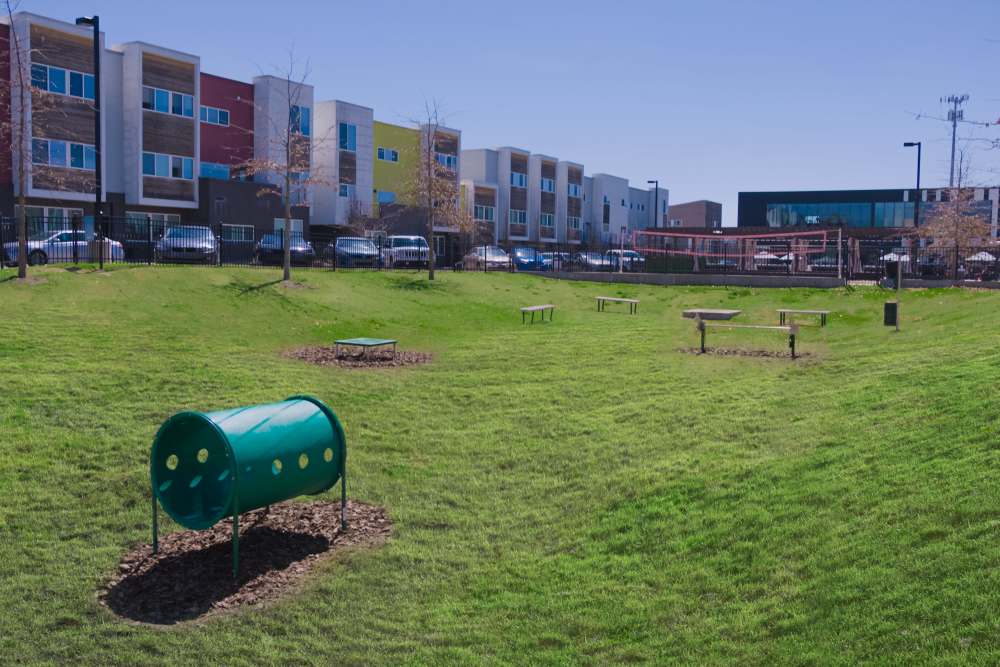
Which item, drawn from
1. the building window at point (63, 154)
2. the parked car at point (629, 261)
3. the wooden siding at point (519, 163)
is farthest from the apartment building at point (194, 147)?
the parked car at point (629, 261)

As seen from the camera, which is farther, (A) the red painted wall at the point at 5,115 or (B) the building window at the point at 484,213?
(B) the building window at the point at 484,213

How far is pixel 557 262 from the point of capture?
47969 millimetres

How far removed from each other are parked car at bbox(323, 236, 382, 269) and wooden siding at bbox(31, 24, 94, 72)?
14.0 m

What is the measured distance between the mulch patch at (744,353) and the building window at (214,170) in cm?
3783

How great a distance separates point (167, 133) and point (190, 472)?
41660mm

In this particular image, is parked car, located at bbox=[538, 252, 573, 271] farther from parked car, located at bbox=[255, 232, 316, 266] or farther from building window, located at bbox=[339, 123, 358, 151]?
building window, located at bbox=[339, 123, 358, 151]

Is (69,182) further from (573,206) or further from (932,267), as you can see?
(573,206)

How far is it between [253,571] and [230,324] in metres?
12.4

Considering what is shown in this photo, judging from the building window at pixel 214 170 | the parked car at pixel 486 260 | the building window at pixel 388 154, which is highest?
the building window at pixel 388 154

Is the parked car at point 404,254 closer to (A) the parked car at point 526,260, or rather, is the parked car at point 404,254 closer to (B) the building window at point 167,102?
(A) the parked car at point 526,260

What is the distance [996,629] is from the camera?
4879 millimetres

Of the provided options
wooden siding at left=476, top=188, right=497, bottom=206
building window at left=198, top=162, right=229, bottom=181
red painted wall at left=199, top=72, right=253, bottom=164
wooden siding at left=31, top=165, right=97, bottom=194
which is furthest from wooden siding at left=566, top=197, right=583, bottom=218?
wooden siding at left=31, top=165, right=97, bottom=194

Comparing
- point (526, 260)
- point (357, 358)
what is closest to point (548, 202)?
point (526, 260)

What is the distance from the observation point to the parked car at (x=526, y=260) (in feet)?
154
